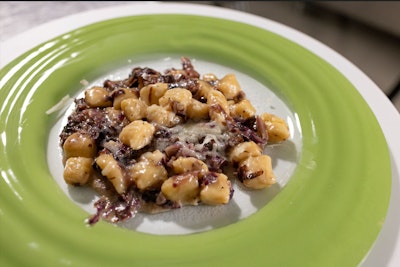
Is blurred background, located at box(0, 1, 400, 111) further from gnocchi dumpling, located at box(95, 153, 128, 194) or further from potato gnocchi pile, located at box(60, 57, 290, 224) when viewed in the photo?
gnocchi dumpling, located at box(95, 153, 128, 194)

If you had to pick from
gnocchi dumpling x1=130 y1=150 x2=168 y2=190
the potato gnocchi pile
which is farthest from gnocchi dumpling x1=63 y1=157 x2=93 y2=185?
gnocchi dumpling x1=130 y1=150 x2=168 y2=190

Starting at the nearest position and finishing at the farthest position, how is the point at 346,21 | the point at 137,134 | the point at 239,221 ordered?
the point at 239,221 → the point at 137,134 → the point at 346,21

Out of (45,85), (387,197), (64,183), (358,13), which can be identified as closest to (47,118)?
(45,85)

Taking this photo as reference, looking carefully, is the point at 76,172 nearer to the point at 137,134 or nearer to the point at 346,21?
the point at 137,134

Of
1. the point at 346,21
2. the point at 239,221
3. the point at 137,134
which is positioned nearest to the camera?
the point at 239,221

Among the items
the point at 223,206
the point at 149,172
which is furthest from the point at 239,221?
the point at 149,172

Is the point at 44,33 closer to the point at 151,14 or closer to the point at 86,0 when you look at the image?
the point at 151,14

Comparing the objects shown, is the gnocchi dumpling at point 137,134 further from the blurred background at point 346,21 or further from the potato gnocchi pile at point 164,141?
the blurred background at point 346,21
